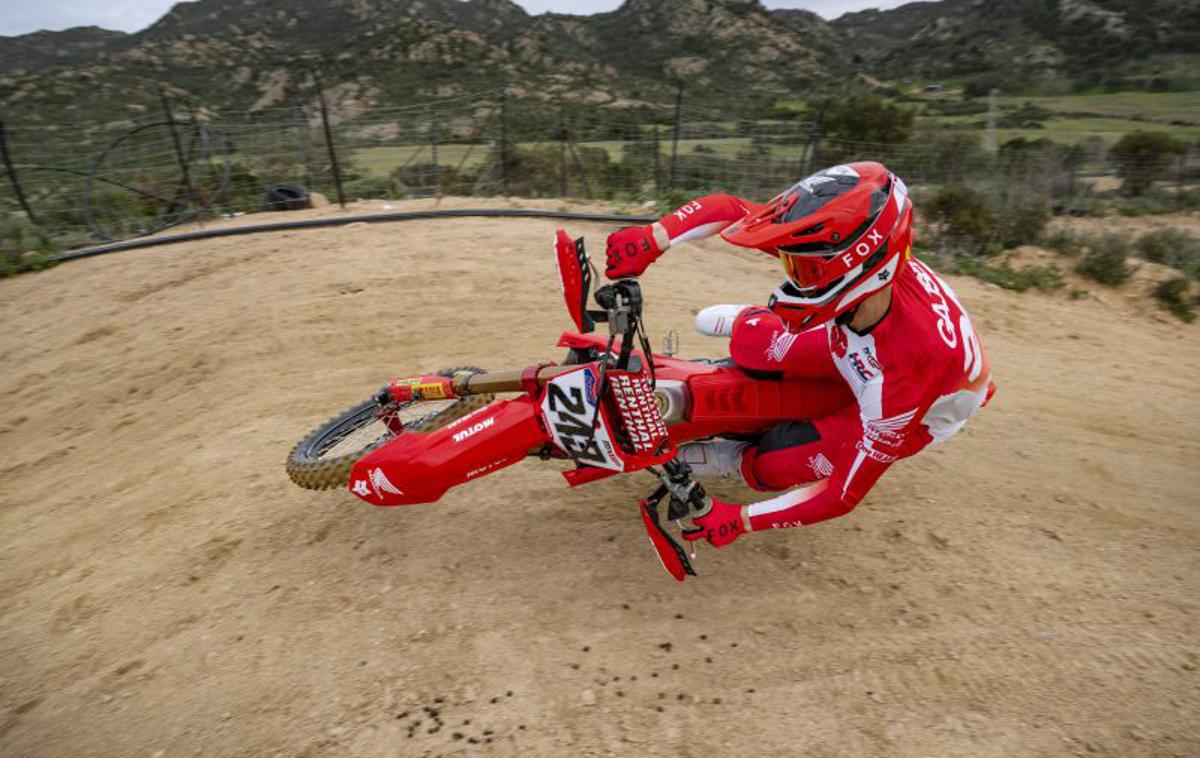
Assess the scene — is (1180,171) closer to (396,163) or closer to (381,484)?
(396,163)

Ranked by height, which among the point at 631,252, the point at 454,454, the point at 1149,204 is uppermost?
the point at 631,252

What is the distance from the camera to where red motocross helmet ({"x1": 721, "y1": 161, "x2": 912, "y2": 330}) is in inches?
98.0

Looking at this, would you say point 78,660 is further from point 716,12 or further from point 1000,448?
point 716,12

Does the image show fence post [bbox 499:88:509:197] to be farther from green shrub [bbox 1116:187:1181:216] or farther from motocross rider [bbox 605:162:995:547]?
green shrub [bbox 1116:187:1181:216]

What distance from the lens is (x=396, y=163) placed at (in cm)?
1642

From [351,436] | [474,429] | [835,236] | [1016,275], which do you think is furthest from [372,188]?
[835,236]

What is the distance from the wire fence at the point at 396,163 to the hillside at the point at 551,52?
2213 cm

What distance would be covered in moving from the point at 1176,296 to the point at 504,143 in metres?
12.4

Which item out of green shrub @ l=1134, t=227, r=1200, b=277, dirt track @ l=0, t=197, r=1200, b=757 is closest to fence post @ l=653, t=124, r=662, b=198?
green shrub @ l=1134, t=227, r=1200, b=277

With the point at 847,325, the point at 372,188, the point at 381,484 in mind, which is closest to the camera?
the point at 847,325

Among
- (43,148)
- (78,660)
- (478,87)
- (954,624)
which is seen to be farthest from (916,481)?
(478,87)

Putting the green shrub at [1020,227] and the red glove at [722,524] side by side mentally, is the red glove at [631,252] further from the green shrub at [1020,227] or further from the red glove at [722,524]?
the green shrub at [1020,227]

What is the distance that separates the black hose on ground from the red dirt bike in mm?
7891

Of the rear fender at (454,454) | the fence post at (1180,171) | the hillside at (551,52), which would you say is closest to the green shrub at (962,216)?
the rear fender at (454,454)
